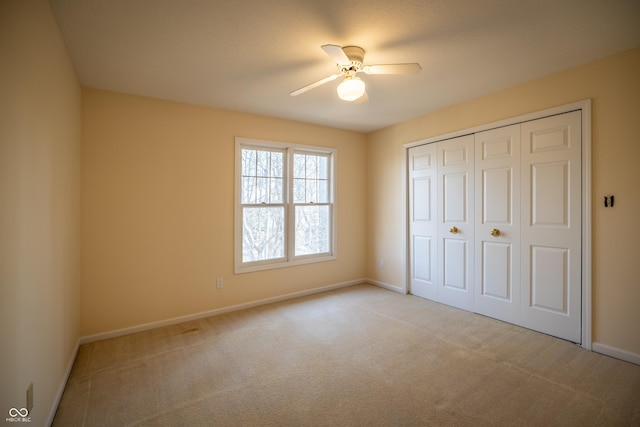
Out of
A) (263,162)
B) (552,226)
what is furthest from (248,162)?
(552,226)

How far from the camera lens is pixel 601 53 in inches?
96.0

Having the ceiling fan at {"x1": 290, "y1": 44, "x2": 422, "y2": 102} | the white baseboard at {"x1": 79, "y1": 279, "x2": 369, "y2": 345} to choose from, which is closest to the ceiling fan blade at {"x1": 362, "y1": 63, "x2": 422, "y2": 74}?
the ceiling fan at {"x1": 290, "y1": 44, "x2": 422, "y2": 102}

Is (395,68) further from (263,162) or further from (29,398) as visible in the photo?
(29,398)

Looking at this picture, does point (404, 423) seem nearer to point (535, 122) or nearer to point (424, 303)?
point (424, 303)

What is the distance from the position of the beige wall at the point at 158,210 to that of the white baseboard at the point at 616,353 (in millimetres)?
3365

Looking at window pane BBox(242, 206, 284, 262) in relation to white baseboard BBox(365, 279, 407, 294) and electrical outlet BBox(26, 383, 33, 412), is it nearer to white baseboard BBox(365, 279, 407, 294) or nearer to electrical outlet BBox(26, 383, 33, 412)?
white baseboard BBox(365, 279, 407, 294)

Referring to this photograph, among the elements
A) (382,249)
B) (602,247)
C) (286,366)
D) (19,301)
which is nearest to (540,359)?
(602,247)

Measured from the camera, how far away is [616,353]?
8.11ft

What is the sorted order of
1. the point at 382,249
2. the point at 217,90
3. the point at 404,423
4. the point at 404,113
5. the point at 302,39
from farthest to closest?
the point at 382,249, the point at 404,113, the point at 217,90, the point at 302,39, the point at 404,423

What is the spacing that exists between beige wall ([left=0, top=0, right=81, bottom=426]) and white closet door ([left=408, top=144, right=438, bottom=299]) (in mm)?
3880

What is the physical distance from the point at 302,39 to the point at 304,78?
2.19 ft

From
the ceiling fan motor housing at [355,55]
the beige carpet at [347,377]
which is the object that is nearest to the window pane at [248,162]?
the beige carpet at [347,377]

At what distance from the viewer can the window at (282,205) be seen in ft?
12.7

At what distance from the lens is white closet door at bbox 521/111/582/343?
2.72 m
